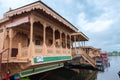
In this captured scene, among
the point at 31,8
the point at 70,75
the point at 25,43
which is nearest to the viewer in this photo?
the point at 31,8

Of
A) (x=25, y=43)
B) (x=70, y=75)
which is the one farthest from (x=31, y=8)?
(x=70, y=75)

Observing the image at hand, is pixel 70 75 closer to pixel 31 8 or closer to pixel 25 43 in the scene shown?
pixel 25 43

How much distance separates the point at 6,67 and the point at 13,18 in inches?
160

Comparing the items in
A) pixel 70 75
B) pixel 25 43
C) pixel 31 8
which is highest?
pixel 31 8

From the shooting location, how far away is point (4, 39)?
14.4m

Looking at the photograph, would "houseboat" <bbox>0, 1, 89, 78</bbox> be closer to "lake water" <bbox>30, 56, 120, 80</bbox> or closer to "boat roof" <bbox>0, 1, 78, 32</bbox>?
"boat roof" <bbox>0, 1, 78, 32</bbox>

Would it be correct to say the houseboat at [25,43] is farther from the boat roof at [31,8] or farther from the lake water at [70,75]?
the lake water at [70,75]

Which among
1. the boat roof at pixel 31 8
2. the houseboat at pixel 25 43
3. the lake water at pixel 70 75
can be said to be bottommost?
the lake water at pixel 70 75

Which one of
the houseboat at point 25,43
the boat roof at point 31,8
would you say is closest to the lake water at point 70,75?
the houseboat at point 25,43

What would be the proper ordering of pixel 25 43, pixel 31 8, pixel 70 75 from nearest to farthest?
pixel 31 8 < pixel 25 43 < pixel 70 75

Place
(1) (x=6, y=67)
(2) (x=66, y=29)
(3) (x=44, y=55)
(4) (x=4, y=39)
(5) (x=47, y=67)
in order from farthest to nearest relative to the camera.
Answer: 1. (2) (x=66, y=29)
2. (5) (x=47, y=67)
3. (4) (x=4, y=39)
4. (3) (x=44, y=55)
5. (1) (x=6, y=67)

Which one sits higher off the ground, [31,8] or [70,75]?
[31,8]

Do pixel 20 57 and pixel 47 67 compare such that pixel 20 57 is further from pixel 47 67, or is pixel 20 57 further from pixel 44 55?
pixel 47 67

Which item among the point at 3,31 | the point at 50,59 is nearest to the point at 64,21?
the point at 50,59
